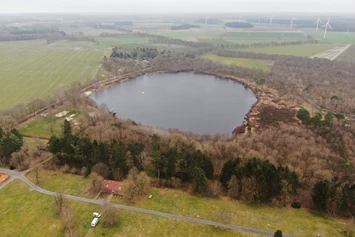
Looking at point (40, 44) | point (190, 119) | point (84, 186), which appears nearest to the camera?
point (84, 186)

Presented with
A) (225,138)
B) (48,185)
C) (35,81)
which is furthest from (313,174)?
(35,81)

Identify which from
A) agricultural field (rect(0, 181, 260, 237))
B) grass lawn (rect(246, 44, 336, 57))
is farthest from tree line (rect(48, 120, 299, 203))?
grass lawn (rect(246, 44, 336, 57))

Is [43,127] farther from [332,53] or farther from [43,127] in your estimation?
[332,53]

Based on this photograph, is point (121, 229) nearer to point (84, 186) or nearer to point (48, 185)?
point (84, 186)

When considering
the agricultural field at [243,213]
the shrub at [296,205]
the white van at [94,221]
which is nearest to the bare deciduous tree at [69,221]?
the white van at [94,221]

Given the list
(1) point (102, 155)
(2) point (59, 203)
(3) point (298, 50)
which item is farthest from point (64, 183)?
(3) point (298, 50)
